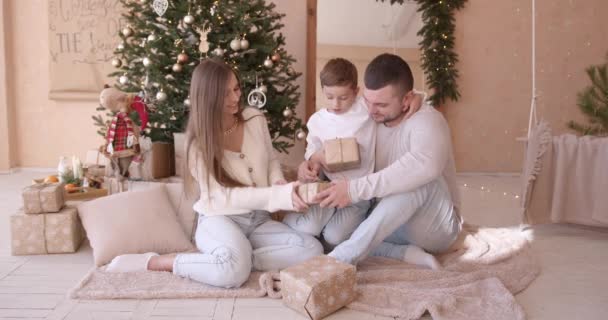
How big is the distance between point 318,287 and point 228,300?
0.36m

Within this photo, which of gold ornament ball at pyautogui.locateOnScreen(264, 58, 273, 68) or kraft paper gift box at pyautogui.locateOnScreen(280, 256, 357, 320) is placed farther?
gold ornament ball at pyautogui.locateOnScreen(264, 58, 273, 68)

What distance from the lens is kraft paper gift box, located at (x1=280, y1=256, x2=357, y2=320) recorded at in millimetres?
1470

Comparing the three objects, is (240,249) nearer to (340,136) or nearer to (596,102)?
(340,136)

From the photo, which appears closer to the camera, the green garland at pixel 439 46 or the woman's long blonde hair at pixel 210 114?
the woman's long blonde hair at pixel 210 114

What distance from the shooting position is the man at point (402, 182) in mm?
1704

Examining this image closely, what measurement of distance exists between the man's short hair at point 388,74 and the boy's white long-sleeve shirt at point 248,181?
1.52ft

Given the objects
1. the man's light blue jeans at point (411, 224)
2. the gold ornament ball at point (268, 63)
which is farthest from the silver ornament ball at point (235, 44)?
the man's light blue jeans at point (411, 224)

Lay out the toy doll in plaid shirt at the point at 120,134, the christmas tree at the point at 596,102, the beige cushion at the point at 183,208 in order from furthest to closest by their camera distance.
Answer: the christmas tree at the point at 596,102 < the toy doll in plaid shirt at the point at 120,134 < the beige cushion at the point at 183,208

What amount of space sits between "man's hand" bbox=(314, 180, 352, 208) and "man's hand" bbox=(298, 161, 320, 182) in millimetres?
191

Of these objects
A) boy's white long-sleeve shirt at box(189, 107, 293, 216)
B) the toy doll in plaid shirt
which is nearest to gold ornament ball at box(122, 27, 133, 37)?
the toy doll in plaid shirt

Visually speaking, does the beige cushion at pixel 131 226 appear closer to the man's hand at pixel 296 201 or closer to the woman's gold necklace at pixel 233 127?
the woman's gold necklace at pixel 233 127

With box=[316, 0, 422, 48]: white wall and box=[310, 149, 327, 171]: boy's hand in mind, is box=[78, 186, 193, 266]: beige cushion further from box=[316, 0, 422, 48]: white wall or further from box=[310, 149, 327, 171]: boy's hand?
box=[316, 0, 422, 48]: white wall

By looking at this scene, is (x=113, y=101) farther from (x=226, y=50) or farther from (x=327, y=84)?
(x=327, y=84)

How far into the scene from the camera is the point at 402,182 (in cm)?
169
